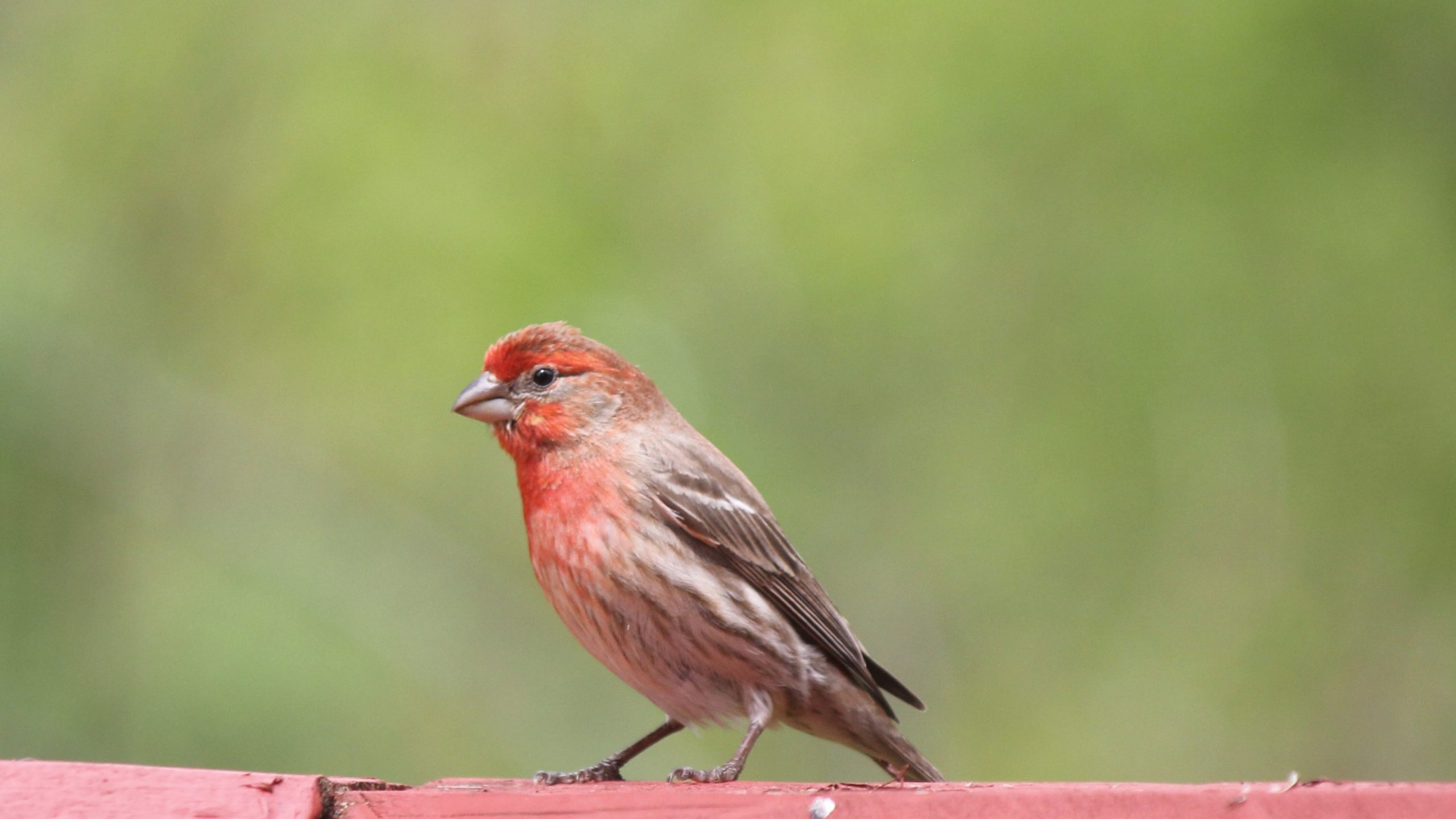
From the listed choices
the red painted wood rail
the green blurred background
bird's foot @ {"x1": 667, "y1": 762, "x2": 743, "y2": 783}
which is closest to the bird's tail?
bird's foot @ {"x1": 667, "y1": 762, "x2": 743, "y2": 783}

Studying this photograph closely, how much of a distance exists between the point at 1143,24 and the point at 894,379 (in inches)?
92.7

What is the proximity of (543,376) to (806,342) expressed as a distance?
4388mm

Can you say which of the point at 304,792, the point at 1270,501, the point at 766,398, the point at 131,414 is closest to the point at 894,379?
the point at 766,398

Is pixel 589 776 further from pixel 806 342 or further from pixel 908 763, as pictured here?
pixel 806 342

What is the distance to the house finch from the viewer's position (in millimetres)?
4121

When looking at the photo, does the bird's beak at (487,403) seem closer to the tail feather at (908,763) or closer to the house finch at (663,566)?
the house finch at (663,566)

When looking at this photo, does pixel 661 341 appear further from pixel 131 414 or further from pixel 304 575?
pixel 131 414

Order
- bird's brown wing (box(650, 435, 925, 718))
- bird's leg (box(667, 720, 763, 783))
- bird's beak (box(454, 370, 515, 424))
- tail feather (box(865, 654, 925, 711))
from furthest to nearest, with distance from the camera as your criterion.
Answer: bird's beak (box(454, 370, 515, 424)) → tail feather (box(865, 654, 925, 711)) → bird's brown wing (box(650, 435, 925, 718)) → bird's leg (box(667, 720, 763, 783))

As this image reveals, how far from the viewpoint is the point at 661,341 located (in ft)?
28.1

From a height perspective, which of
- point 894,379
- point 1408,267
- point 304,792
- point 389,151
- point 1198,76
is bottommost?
point 304,792

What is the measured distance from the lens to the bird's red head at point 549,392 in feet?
14.9

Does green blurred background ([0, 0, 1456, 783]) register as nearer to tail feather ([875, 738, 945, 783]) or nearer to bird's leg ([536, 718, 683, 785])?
bird's leg ([536, 718, 683, 785])

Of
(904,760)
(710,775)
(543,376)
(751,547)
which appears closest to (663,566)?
(751,547)

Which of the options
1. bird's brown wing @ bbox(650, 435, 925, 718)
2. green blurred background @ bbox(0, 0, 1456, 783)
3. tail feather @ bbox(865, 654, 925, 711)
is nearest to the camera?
bird's brown wing @ bbox(650, 435, 925, 718)
